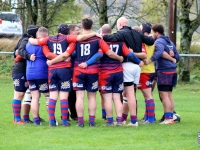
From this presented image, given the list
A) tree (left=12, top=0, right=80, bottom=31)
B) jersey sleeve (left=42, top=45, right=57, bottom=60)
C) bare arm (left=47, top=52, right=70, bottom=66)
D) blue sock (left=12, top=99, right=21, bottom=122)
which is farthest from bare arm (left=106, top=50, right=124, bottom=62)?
tree (left=12, top=0, right=80, bottom=31)

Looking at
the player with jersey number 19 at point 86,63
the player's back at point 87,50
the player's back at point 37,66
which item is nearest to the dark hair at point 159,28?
the player with jersey number 19 at point 86,63

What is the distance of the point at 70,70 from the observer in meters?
10.5

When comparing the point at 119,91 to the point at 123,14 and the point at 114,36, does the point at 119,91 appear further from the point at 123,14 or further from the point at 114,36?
the point at 123,14

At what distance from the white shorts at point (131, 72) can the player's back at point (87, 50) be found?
25.1 inches

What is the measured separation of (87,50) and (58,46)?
0.57 metres

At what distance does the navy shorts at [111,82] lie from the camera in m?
10.4

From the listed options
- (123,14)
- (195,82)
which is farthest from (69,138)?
(123,14)

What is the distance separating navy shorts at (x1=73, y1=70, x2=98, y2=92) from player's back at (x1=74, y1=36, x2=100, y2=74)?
87 millimetres

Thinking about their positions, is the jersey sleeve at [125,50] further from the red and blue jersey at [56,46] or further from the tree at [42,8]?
the tree at [42,8]

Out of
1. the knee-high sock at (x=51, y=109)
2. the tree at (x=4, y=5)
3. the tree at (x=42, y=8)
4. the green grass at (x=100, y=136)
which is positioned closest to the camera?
the green grass at (x=100, y=136)

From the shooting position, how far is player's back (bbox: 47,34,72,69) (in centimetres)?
1035

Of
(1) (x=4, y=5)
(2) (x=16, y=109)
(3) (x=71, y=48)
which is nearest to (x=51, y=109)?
(2) (x=16, y=109)

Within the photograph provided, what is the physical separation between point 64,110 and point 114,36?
168 centimetres

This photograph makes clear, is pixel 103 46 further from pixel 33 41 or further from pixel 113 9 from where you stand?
pixel 113 9
